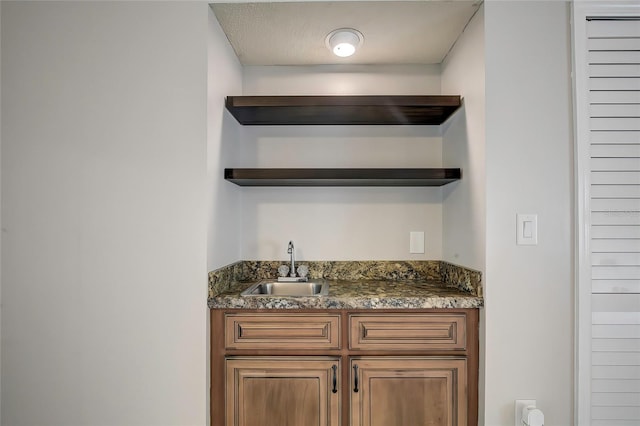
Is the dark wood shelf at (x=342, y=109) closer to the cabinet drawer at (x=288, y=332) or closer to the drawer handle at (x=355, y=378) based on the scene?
the cabinet drawer at (x=288, y=332)

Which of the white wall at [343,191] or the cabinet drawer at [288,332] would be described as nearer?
the cabinet drawer at [288,332]

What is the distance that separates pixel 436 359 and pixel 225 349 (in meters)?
0.92

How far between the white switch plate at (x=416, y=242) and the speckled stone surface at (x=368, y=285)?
0.07 m

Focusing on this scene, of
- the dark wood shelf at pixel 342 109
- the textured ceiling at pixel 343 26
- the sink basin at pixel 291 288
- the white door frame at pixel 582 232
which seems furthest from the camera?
the sink basin at pixel 291 288

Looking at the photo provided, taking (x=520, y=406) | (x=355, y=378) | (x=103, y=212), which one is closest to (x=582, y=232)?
(x=520, y=406)

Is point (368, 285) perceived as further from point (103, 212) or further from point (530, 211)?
point (103, 212)

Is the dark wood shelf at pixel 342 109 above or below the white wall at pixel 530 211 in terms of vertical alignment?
above

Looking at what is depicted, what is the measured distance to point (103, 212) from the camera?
150 centimetres

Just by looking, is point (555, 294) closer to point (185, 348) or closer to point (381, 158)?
point (381, 158)

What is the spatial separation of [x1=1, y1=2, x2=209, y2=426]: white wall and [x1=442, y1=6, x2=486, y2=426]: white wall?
1.21 metres

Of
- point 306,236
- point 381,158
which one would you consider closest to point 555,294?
point 381,158

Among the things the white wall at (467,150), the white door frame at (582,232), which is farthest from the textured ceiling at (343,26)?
the white door frame at (582,232)

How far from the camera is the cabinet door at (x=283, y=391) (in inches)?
57.7

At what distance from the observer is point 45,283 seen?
1499 mm
